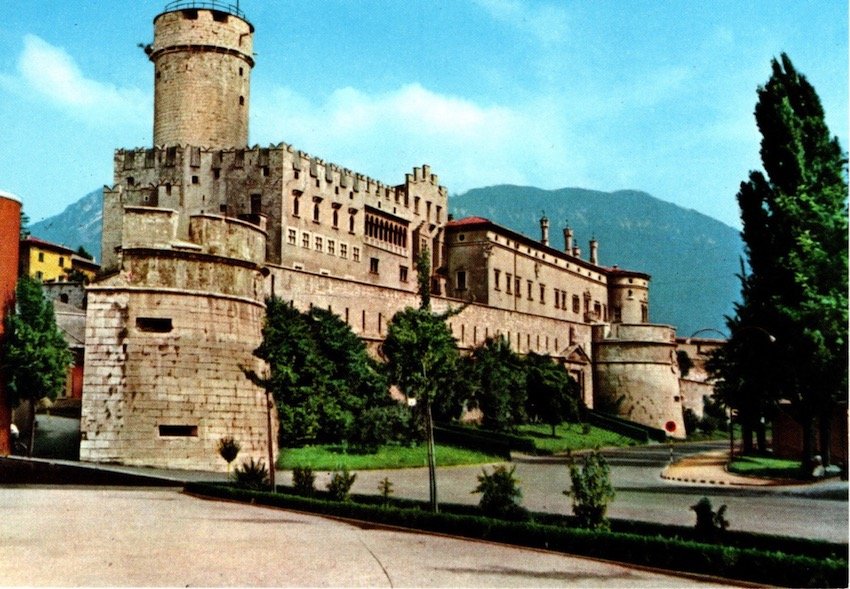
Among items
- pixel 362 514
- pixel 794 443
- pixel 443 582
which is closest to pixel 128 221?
pixel 362 514

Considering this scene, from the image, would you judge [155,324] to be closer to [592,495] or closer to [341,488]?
[341,488]

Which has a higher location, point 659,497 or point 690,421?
point 690,421

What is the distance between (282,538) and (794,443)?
30975 millimetres

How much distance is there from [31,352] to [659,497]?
2199cm

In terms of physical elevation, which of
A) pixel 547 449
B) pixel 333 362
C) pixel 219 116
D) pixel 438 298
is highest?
pixel 219 116

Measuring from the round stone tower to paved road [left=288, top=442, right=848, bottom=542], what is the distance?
1056 inches

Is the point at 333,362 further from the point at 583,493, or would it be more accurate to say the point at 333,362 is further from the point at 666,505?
the point at 583,493

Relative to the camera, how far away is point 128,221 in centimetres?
2855

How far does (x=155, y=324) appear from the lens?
28578mm

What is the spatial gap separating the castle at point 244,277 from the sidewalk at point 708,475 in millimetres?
12581

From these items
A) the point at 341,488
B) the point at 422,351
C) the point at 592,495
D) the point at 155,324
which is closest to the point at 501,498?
the point at 592,495

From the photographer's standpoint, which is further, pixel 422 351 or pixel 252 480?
pixel 252 480

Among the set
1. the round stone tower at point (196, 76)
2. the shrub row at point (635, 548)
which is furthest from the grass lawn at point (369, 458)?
the round stone tower at point (196, 76)

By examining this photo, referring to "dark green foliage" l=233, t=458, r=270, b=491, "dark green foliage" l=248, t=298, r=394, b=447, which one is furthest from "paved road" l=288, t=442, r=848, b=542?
"dark green foliage" l=248, t=298, r=394, b=447
